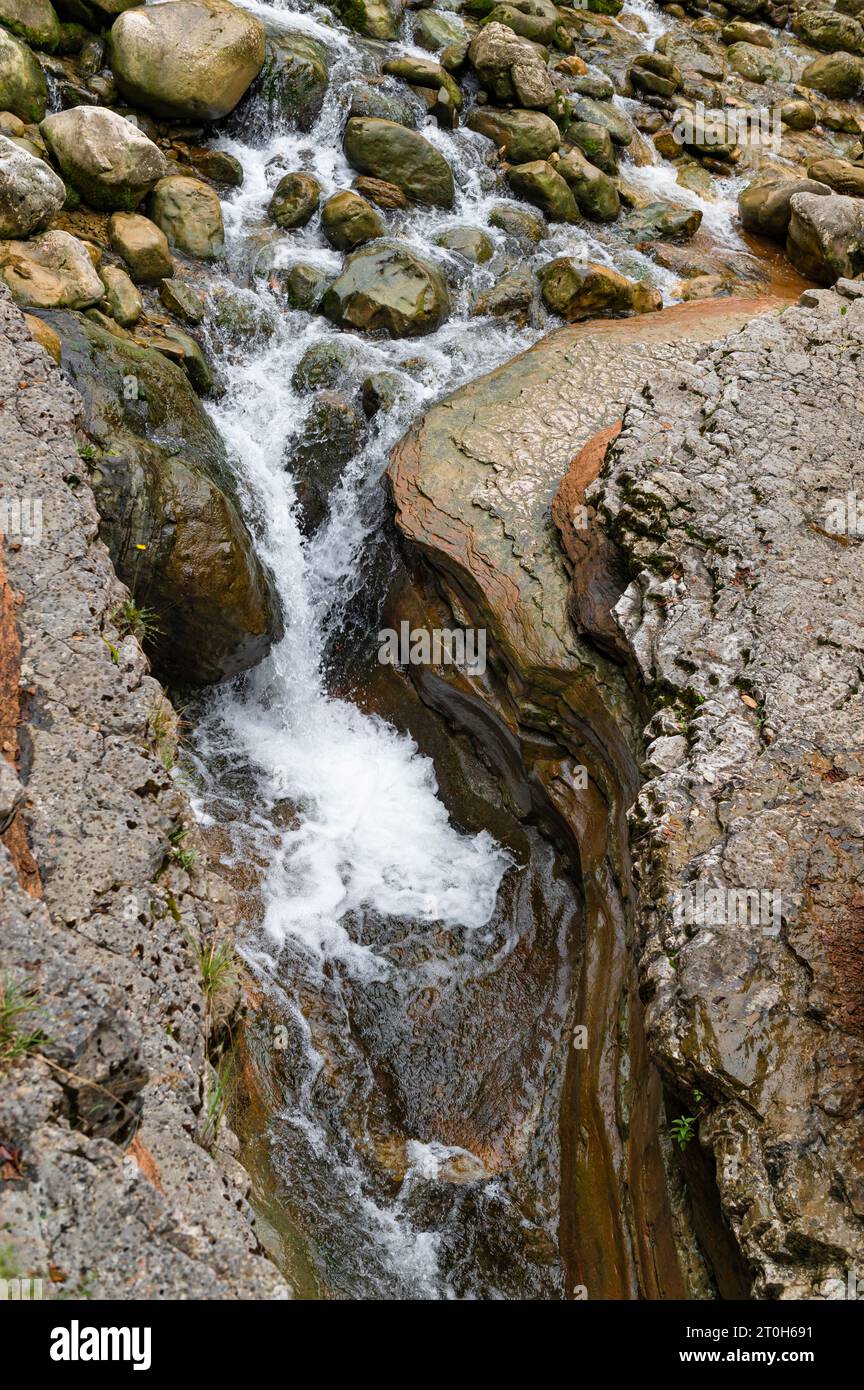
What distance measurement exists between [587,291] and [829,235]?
2.79m

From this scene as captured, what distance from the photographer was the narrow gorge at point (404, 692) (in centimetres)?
321

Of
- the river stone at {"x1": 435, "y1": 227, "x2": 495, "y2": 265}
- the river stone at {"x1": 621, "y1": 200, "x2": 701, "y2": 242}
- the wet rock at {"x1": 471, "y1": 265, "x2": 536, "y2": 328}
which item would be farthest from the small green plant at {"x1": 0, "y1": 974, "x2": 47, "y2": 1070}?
the river stone at {"x1": 621, "y1": 200, "x2": 701, "y2": 242}

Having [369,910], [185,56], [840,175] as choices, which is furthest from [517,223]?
[369,910]

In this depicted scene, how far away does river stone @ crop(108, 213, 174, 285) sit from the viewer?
7222mm

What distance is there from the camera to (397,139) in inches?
356

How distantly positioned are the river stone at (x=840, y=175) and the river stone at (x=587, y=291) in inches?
159

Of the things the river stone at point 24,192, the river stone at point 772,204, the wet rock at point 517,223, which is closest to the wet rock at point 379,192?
the wet rock at point 517,223

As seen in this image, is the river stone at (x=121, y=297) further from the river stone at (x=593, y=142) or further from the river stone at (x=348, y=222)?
the river stone at (x=593, y=142)
